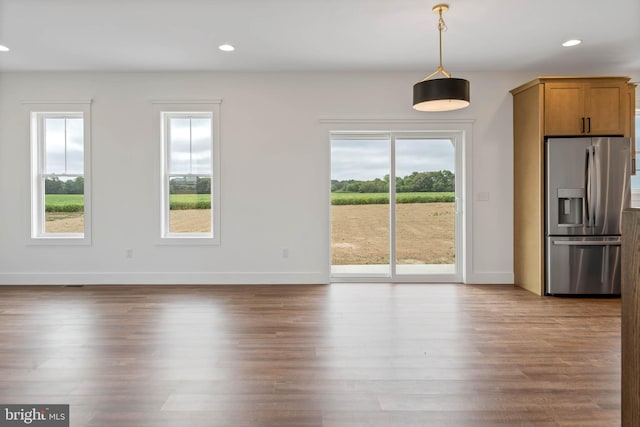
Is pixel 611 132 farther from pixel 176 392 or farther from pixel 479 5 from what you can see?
pixel 176 392

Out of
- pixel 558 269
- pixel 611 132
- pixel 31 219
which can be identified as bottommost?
pixel 558 269

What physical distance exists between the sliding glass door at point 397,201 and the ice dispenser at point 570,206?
1.24m

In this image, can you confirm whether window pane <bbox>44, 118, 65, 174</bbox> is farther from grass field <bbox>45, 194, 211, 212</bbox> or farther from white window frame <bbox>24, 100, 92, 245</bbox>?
grass field <bbox>45, 194, 211, 212</bbox>

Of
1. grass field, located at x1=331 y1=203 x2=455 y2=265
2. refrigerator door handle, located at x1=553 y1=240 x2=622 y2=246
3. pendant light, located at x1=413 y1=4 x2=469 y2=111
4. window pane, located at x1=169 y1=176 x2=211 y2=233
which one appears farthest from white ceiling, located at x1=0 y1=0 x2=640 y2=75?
refrigerator door handle, located at x1=553 y1=240 x2=622 y2=246

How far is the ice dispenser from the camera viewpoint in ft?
14.5

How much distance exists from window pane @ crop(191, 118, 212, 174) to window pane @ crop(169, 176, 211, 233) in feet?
0.46

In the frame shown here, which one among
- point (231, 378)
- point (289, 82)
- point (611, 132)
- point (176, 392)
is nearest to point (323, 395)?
point (231, 378)

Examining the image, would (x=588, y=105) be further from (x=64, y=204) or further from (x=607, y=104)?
(x=64, y=204)

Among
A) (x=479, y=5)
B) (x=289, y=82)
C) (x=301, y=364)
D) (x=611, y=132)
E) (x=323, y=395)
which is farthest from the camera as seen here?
(x=289, y=82)

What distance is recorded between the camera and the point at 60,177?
5.27 metres

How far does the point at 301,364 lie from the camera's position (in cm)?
260

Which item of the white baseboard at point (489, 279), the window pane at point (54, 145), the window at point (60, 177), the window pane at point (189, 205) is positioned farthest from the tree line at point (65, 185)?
the white baseboard at point (489, 279)

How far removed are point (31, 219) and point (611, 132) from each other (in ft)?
24.3

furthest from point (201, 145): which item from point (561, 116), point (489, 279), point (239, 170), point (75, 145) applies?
point (561, 116)
